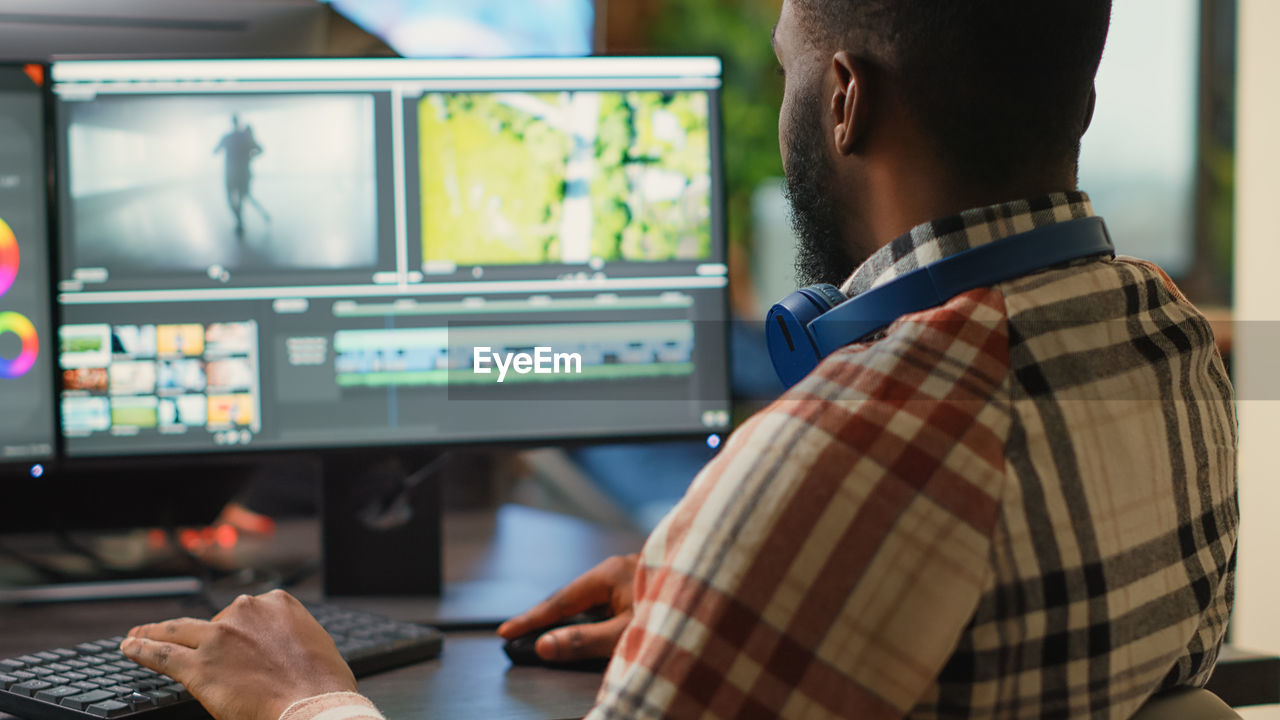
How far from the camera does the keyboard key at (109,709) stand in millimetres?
720

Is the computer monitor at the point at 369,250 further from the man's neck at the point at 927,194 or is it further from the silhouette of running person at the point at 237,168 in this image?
the man's neck at the point at 927,194

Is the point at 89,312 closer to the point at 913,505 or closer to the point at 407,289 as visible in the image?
the point at 407,289

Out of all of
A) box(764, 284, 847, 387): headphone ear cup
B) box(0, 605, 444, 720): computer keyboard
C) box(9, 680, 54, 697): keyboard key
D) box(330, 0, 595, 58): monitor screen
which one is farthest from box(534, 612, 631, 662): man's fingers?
box(330, 0, 595, 58): monitor screen

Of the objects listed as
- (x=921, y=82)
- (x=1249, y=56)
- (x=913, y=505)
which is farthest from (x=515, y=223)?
(x=1249, y=56)

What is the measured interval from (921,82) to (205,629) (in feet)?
2.10

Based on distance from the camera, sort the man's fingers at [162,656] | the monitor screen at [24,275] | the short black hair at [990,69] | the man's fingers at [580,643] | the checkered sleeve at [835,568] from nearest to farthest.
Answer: the checkered sleeve at [835,568] → the short black hair at [990,69] → the man's fingers at [162,656] → the man's fingers at [580,643] → the monitor screen at [24,275]

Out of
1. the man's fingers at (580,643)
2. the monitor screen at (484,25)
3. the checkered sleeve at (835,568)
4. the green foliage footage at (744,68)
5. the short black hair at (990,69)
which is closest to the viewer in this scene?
the checkered sleeve at (835,568)

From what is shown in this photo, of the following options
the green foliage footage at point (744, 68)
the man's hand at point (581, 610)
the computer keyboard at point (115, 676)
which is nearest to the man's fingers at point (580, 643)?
the man's hand at point (581, 610)

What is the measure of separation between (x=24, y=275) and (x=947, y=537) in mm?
975

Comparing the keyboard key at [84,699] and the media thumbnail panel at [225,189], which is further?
the media thumbnail panel at [225,189]

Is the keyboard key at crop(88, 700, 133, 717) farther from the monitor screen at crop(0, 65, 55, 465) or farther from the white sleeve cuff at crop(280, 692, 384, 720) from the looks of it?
the monitor screen at crop(0, 65, 55, 465)

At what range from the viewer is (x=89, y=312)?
109 cm

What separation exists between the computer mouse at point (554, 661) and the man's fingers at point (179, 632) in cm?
25

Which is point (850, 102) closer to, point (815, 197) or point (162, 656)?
point (815, 197)
